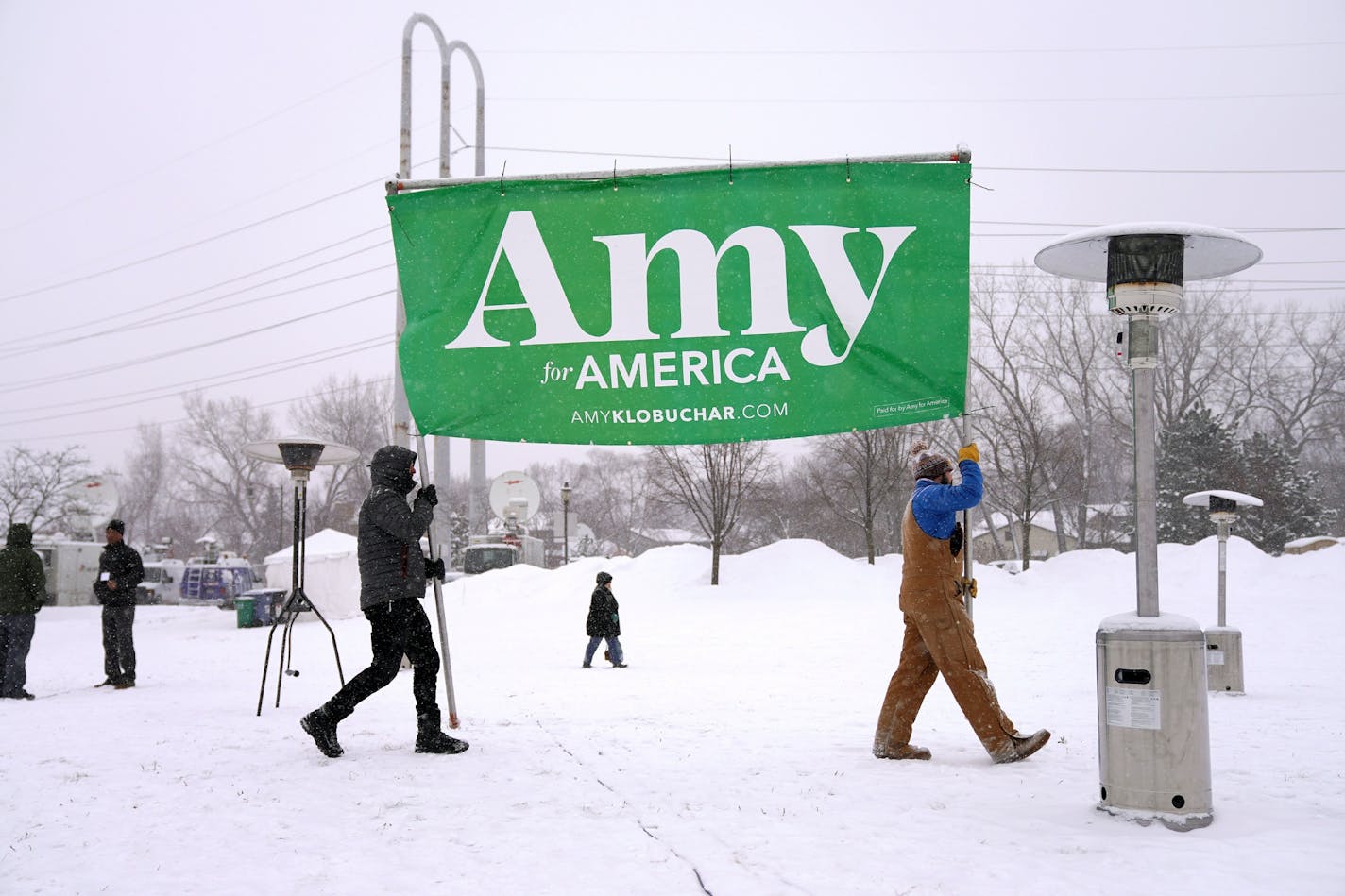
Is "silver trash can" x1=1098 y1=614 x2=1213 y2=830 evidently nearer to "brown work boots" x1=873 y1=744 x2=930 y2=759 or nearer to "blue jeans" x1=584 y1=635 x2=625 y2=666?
"brown work boots" x1=873 y1=744 x2=930 y2=759

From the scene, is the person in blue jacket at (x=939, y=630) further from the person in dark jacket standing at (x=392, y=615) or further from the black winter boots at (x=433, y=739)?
the person in dark jacket standing at (x=392, y=615)

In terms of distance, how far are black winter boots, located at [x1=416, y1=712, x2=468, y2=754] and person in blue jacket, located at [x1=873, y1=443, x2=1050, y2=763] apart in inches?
108

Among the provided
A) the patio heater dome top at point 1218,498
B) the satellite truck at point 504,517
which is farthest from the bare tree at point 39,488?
the patio heater dome top at point 1218,498

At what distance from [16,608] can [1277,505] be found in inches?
1784

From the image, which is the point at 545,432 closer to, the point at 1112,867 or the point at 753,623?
the point at 1112,867

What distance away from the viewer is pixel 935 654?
573cm

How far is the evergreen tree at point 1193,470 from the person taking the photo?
135ft

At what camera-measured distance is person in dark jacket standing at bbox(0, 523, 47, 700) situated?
10.5 m

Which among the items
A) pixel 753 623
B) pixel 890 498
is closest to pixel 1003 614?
pixel 753 623

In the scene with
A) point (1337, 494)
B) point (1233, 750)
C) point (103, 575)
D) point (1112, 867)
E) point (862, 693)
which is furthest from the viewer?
point (1337, 494)

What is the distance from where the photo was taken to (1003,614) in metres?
21.4

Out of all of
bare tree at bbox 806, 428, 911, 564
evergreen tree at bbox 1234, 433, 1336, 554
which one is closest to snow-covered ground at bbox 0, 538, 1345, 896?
bare tree at bbox 806, 428, 911, 564

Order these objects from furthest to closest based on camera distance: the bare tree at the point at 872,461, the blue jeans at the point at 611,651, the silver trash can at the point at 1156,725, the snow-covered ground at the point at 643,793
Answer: the bare tree at the point at 872,461, the blue jeans at the point at 611,651, the silver trash can at the point at 1156,725, the snow-covered ground at the point at 643,793

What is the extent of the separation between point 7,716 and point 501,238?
6.55m
